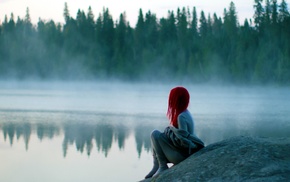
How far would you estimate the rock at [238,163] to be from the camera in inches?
173

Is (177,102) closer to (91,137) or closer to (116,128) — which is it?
(91,137)

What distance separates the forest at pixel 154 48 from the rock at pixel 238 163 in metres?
53.4

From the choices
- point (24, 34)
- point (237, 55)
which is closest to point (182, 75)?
point (237, 55)

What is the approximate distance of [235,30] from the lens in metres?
72.5

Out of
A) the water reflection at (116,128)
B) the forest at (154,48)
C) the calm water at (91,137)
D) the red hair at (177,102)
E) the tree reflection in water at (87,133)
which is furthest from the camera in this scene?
the forest at (154,48)

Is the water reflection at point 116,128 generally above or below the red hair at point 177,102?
below

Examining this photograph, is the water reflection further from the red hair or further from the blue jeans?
the red hair

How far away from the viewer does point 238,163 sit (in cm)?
465

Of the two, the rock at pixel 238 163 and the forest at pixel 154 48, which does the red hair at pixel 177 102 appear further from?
the forest at pixel 154 48

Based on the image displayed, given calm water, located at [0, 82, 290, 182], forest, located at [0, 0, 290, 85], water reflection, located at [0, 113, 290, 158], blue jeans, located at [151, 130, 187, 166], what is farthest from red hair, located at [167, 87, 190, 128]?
forest, located at [0, 0, 290, 85]

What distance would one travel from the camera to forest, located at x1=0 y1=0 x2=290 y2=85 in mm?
64250

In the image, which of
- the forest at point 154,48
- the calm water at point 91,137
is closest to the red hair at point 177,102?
the calm water at point 91,137

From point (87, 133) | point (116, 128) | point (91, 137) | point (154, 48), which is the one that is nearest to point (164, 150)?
point (91, 137)

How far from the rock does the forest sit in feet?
175
